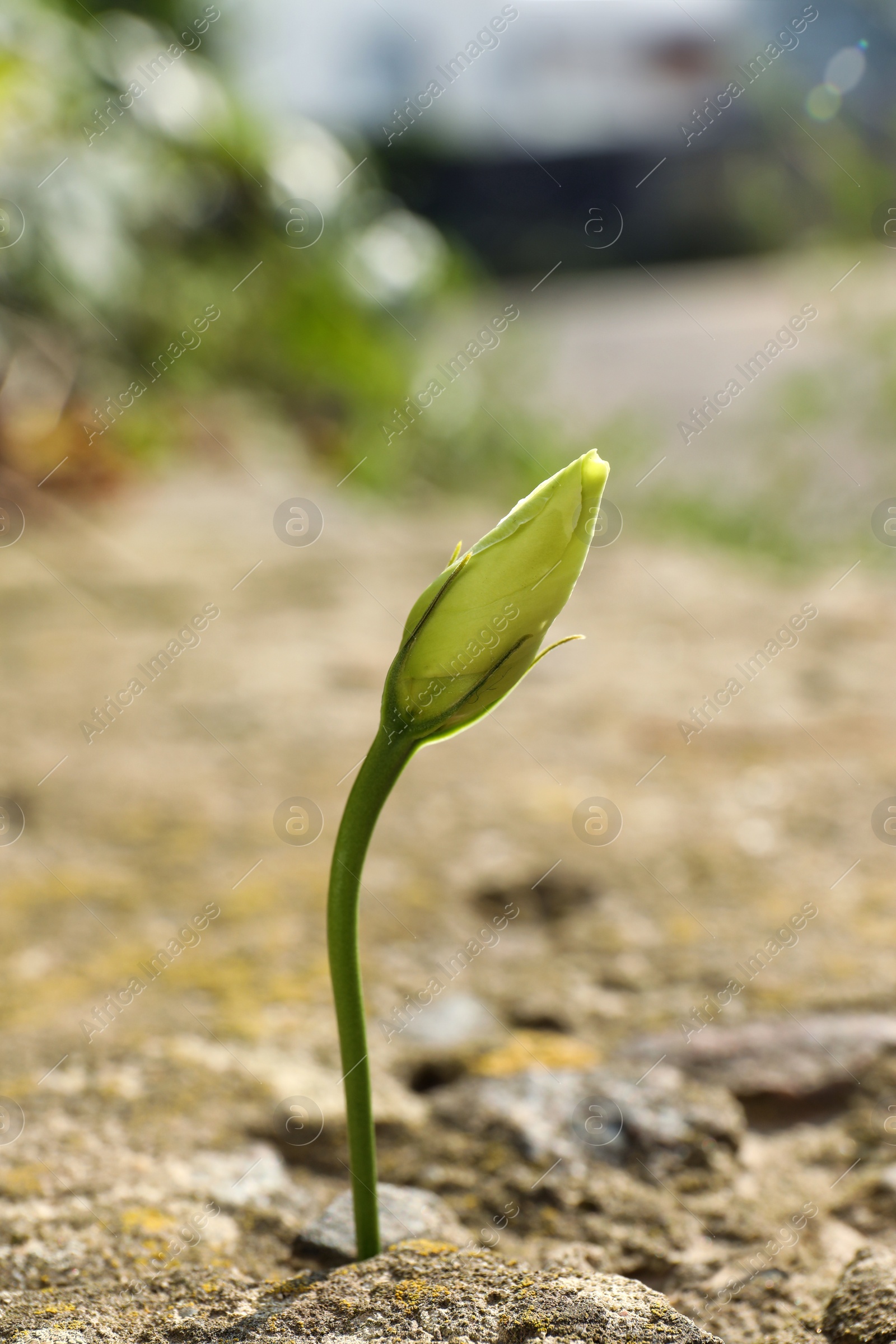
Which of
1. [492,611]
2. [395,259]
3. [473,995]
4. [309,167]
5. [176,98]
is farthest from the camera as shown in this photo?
[395,259]

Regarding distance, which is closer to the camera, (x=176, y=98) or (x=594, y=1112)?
(x=594, y=1112)

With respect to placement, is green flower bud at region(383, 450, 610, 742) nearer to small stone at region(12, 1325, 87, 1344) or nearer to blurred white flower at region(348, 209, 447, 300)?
small stone at region(12, 1325, 87, 1344)

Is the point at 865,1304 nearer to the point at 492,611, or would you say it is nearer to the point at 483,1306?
the point at 483,1306

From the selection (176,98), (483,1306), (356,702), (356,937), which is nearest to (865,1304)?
(483,1306)

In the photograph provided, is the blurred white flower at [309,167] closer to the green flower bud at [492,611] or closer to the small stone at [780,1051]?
the small stone at [780,1051]

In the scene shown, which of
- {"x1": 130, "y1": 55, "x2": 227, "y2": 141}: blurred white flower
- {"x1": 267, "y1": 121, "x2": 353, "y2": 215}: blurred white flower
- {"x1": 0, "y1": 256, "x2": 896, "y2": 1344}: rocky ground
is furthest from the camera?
{"x1": 267, "y1": 121, "x2": 353, "y2": 215}: blurred white flower

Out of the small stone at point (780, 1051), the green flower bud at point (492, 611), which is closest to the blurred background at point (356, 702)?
the small stone at point (780, 1051)

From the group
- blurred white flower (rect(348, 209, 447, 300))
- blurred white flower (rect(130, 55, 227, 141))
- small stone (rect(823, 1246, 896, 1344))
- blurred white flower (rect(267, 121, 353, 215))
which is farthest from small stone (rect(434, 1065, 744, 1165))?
blurred white flower (rect(348, 209, 447, 300))
